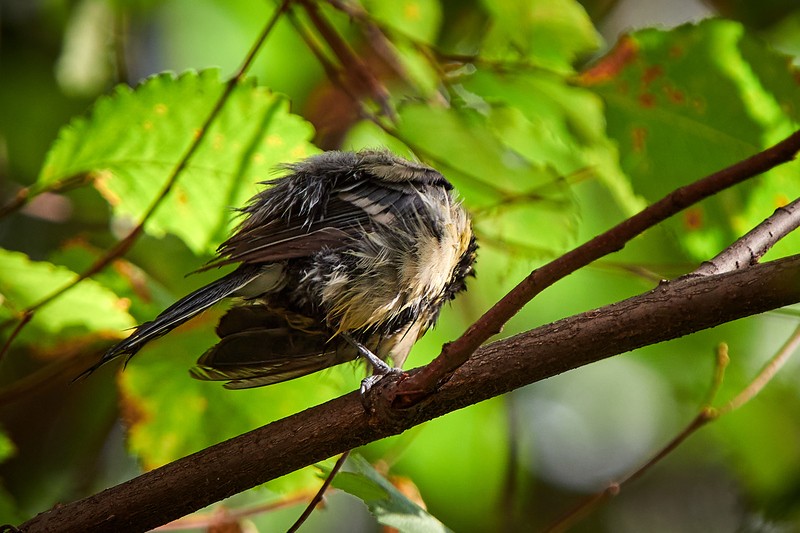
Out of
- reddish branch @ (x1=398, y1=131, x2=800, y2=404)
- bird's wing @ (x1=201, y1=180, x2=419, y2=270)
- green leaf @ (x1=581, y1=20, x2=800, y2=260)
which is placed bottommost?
reddish branch @ (x1=398, y1=131, x2=800, y2=404)

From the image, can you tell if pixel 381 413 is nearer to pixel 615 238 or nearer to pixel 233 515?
pixel 615 238

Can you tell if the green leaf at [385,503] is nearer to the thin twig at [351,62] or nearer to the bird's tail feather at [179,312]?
the bird's tail feather at [179,312]

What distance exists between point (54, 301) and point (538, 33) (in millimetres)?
1391

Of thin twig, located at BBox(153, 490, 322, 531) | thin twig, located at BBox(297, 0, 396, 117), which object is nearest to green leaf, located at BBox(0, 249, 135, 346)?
thin twig, located at BBox(153, 490, 322, 531)

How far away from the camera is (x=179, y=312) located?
186cm

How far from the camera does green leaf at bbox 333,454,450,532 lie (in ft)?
5.57

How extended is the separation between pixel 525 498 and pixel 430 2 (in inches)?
87.2

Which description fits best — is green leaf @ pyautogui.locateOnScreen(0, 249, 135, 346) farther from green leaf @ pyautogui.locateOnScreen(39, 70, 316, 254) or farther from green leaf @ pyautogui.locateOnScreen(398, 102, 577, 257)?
green leaf @ pyautogui.locateOnScreen(398, 102, 577, 257)

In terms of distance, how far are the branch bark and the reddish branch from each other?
170mm

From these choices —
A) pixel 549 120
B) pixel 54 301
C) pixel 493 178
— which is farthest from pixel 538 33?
pixel 54 301

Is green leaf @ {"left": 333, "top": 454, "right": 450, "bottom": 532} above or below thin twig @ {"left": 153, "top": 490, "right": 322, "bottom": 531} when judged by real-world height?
below

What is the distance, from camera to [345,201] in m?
2.31

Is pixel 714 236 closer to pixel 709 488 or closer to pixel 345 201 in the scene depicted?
pixel 345 201

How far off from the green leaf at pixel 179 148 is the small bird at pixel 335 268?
11 cm
